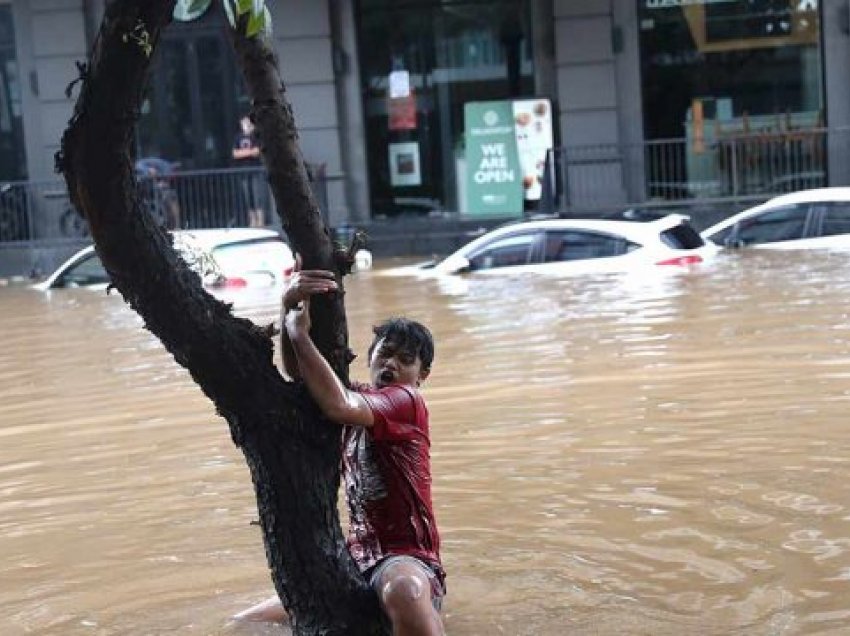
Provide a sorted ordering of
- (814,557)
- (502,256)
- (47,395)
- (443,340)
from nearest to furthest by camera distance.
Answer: (814,557)
(47,395)
(443,340)
(502,256)

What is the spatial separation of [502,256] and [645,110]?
8.36 m

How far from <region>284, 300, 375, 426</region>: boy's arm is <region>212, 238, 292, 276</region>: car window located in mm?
14886

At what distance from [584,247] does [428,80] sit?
937 cm

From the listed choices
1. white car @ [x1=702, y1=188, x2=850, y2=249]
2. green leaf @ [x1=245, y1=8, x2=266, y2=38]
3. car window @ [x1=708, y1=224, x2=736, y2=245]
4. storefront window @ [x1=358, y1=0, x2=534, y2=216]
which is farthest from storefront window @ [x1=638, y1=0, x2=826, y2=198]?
green leaf @ [x1=245, y1=8, x2=266, y2=38]

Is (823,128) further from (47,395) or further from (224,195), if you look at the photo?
(47,395)

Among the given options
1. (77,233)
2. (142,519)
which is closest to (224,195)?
(77,233)

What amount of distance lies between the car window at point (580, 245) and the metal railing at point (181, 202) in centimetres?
724

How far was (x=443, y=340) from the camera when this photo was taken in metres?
14.2

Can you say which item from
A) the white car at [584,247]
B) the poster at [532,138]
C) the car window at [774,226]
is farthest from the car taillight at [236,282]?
the poster at [532,138]

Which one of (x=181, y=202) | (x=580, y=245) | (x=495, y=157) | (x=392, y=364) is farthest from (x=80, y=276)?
(x=392, y=364)

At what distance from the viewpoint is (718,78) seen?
26.6 m

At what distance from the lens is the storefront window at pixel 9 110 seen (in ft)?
90.5

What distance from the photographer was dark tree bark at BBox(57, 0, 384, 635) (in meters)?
4.54

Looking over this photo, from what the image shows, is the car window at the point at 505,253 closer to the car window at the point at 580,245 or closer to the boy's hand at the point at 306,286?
the car window at the point at 580,245
